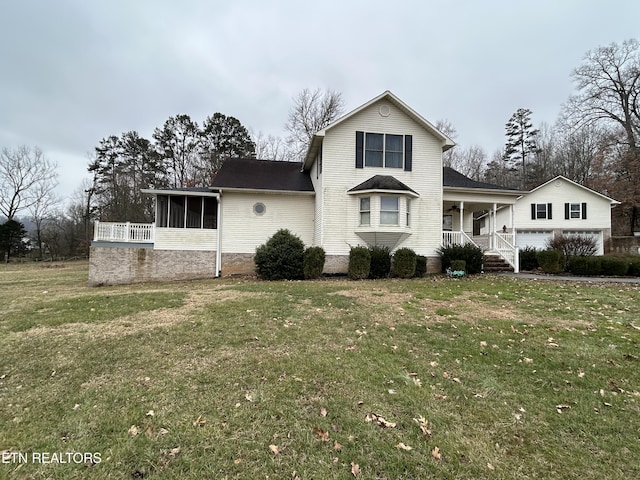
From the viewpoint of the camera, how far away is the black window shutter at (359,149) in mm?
13352

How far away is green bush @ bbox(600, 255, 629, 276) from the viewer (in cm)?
1187

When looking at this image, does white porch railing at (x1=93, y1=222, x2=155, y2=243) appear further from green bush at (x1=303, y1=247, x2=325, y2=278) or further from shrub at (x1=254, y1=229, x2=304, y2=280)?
green bush at (x1=303, y1=247, x2=325, y2=278)

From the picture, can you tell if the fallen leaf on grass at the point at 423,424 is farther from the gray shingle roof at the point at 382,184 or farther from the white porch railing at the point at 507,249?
the white porch railing at the point at 507,249

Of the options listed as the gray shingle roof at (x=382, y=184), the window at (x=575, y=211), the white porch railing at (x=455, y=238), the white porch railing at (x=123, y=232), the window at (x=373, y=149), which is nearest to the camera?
the gray shingle roof at (x=382, y=184)

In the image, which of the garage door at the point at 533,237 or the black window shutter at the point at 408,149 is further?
the garage door at the point at 533,237

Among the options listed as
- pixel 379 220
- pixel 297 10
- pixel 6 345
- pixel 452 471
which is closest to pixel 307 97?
pixel 297 10

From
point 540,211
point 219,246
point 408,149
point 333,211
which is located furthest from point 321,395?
point 540,211

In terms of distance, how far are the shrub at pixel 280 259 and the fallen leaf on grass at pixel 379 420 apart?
9423mm

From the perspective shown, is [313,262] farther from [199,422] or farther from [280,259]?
[199,422]

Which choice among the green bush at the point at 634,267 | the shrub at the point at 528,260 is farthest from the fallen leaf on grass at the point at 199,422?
the green bush at the point at 634,267

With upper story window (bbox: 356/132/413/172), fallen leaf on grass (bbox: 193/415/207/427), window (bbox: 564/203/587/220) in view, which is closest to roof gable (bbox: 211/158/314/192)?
upper story window (bbox: 356/132/413/172)

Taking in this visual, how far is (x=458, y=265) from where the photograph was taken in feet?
41.4

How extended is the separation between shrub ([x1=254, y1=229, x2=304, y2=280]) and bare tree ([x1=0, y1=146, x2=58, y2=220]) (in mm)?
36514

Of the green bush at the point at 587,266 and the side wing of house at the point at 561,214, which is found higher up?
the side wing of house at the point at 561,214
